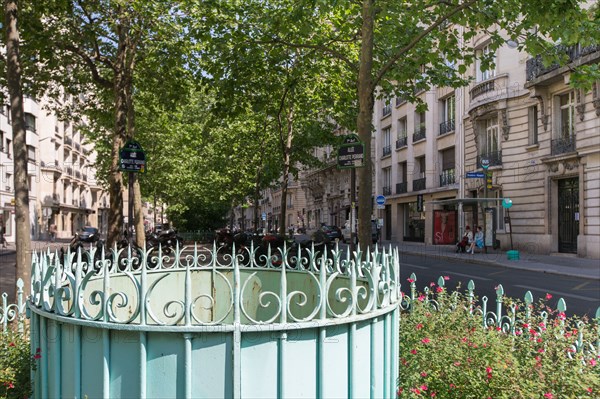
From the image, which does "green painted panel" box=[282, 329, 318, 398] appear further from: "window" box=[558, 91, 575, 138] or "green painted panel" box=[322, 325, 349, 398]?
"window" box=[558, 91, 575, 138]

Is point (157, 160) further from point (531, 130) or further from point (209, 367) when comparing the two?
point (209, 367)

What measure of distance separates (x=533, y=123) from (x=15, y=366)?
26.5m

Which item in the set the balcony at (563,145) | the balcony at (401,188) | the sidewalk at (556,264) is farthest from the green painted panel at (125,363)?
the balcony at (401,188)

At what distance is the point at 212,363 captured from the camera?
2715 mm

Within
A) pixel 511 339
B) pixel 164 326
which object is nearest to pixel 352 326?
pixel 164 326

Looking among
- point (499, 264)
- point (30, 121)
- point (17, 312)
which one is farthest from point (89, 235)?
point (17, 312)

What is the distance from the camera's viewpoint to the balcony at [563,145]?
22.9 metres

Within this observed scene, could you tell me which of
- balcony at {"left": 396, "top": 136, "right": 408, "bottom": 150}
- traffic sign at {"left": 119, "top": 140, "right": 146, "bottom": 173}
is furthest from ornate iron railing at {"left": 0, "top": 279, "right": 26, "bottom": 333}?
balcony at {"left": 396, "top": 136, "right": 408, "bottom": 150}

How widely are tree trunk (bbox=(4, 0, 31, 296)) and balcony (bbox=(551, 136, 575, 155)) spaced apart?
22.4m

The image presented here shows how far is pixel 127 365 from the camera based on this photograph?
109 inches

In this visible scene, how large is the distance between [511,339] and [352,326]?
1.87 meters

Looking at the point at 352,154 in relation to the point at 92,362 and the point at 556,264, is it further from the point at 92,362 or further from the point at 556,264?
the point at 556,264

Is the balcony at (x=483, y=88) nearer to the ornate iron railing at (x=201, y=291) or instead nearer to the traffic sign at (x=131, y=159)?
the traffic sign at (x=131, y=159)

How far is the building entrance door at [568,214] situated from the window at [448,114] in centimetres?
1016
